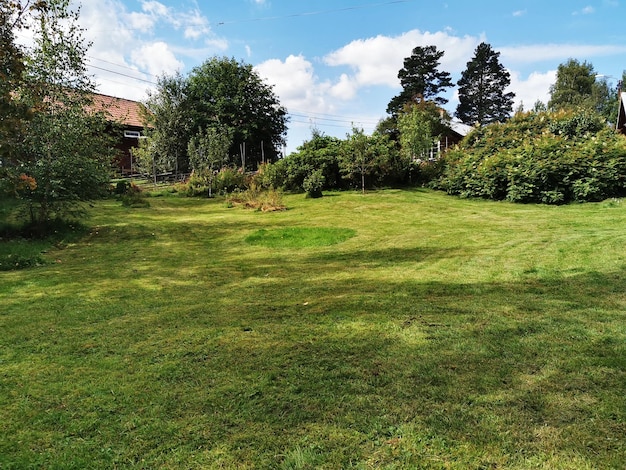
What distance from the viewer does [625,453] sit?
184 centimetres

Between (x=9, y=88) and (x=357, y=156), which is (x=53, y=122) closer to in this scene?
(x=9, y=88)

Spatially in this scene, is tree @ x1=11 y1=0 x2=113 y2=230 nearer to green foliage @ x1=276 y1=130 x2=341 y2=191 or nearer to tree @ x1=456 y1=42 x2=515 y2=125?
green foliage @ x1=276 y1=130 x2=341 y2=191

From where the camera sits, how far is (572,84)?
45.8m

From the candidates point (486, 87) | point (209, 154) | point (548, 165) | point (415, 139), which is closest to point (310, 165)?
point (209, 154)

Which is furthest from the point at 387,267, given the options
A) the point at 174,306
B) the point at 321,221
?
the point at 321,221

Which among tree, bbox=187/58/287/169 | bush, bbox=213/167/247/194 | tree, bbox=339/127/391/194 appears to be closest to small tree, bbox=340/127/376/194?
tree, bbox=339/127/391/194

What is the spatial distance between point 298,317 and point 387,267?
2.45 meters

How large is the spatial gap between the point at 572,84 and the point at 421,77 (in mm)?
16785

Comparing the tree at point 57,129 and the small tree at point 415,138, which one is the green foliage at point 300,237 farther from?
the small tree at point 415,138

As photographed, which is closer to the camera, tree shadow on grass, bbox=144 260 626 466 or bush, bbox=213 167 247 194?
tree shadow on grass, bbox=144 260 626 466

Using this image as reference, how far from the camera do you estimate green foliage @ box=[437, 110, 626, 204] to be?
43.1 feet

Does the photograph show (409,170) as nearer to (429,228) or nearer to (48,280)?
(429,228)

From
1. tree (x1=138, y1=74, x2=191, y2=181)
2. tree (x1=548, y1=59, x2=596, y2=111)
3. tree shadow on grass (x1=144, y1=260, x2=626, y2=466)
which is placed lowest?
tree shadow on grass (x1=144, y1=260, x2=626, y2=466)

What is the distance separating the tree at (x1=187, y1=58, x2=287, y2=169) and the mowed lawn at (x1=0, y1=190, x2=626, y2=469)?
86.3ft
